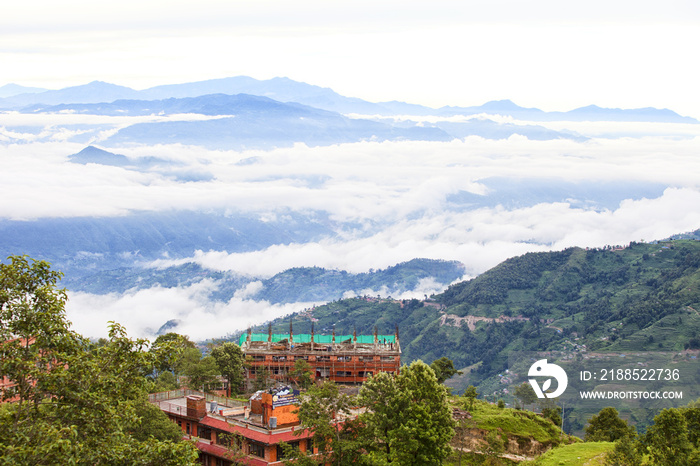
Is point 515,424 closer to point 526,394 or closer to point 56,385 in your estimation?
point 526,394

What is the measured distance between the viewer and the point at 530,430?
61.5m

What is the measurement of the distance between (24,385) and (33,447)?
79.6 inches

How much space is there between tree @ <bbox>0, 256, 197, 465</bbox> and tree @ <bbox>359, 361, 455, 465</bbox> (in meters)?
24.0

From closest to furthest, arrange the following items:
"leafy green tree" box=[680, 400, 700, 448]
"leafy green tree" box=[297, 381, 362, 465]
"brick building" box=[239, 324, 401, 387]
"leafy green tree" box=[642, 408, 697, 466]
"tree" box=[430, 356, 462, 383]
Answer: "leafy green tree" box=[642, 408, 697, 466]
"leafy green tree" box=[680, 400, 700, 448]
"leafy green tree" box=[297, 381, 362, 465]
"tree" box=[430, 356, 462, 383]
"brick building" box=[239, 324, 401, 387]

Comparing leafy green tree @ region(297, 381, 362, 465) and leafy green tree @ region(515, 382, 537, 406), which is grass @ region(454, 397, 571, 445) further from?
leafy green tree @ region(515, 382, 537, 406)

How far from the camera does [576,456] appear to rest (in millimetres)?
50375

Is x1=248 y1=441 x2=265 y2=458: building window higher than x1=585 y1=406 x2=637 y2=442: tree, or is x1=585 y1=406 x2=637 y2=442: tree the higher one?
x1=248 y1=441 x2=265 y2=458: building window

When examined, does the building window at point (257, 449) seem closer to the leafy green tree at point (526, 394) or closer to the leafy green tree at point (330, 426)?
the leafy green tree at point (330, 426)

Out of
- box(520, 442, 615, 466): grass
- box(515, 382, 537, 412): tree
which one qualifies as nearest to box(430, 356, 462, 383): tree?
box(515, 382, 537, 412): tree

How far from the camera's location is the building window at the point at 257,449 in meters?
52.9

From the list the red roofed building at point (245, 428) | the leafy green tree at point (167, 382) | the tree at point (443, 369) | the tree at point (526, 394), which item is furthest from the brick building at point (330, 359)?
the red roofed building at point (245, 428)

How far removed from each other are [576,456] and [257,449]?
73.7 ft

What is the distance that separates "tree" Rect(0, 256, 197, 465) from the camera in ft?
72.0

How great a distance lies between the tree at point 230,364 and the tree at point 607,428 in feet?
130
